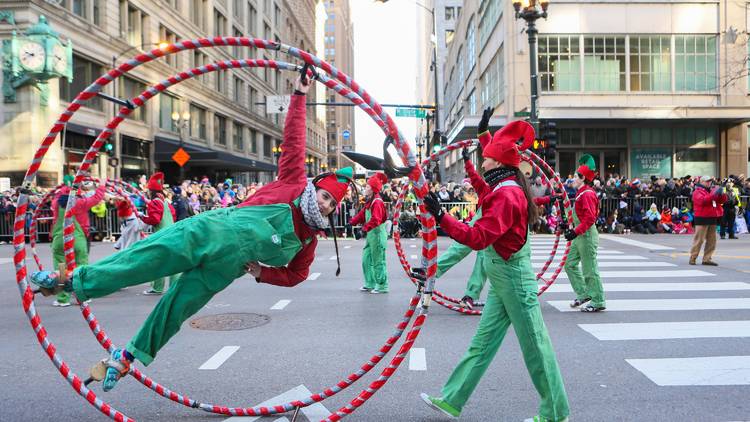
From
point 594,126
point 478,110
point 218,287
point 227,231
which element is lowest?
point 218,287

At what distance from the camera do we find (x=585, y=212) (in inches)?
325

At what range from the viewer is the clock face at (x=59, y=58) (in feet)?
82.6

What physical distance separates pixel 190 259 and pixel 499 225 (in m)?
2.19

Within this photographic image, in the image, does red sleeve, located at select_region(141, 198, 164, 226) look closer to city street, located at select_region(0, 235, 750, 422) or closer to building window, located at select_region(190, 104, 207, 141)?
city street, located at select_region(0, 235, 750, 422)

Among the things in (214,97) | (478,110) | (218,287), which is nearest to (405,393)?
(218,287)

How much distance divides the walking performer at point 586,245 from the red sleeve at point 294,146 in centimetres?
509

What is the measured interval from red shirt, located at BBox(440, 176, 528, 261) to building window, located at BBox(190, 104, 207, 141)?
42.7 metres

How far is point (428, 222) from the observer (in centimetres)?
432

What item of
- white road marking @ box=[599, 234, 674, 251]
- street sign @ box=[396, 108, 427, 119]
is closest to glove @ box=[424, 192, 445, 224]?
white road marking @ box=[599, 234, 674, 251]

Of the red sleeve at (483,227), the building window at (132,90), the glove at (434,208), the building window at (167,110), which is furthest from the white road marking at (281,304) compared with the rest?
the building window at (167,110)

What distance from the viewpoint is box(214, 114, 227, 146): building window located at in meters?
50.3

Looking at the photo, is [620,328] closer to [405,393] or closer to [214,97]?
[405,393]

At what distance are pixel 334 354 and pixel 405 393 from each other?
55.3 inches

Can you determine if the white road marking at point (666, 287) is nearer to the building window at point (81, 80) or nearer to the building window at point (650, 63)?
Answer: the building window at point (650, 63)
